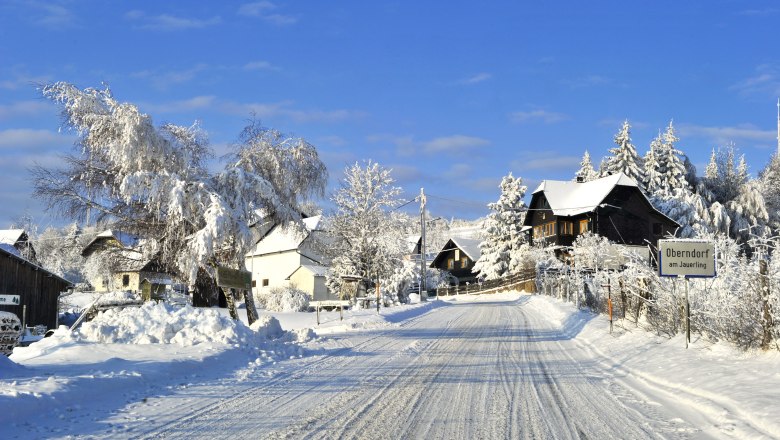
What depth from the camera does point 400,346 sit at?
54.4 ft

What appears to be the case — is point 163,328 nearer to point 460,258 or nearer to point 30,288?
point 30,288

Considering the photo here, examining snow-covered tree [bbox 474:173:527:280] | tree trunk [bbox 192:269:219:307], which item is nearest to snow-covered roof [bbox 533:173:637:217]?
snow-covered tree [bbox 474:173:527:280]

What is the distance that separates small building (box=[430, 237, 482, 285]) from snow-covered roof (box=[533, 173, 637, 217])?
17.1 m

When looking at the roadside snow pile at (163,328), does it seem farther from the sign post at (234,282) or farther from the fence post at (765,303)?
the fence post at (765,303)

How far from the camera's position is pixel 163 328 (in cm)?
1359

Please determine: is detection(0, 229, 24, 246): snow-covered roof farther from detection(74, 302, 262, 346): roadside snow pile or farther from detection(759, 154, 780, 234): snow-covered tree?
detection(759, 154, 780, 234): snow-covered tree

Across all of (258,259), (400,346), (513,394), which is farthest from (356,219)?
(513,394)

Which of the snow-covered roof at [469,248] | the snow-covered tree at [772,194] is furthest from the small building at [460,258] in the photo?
the snow-covered tree at [772,194]

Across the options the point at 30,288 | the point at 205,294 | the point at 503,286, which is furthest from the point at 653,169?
the point at 30,288

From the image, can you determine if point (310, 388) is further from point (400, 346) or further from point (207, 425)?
point (400, 346)

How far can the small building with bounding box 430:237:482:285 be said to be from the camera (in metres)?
85.9

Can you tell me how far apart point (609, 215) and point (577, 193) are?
5.79m

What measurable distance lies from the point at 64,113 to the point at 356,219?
28202mm

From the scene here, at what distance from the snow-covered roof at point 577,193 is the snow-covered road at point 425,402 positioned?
173 ft
